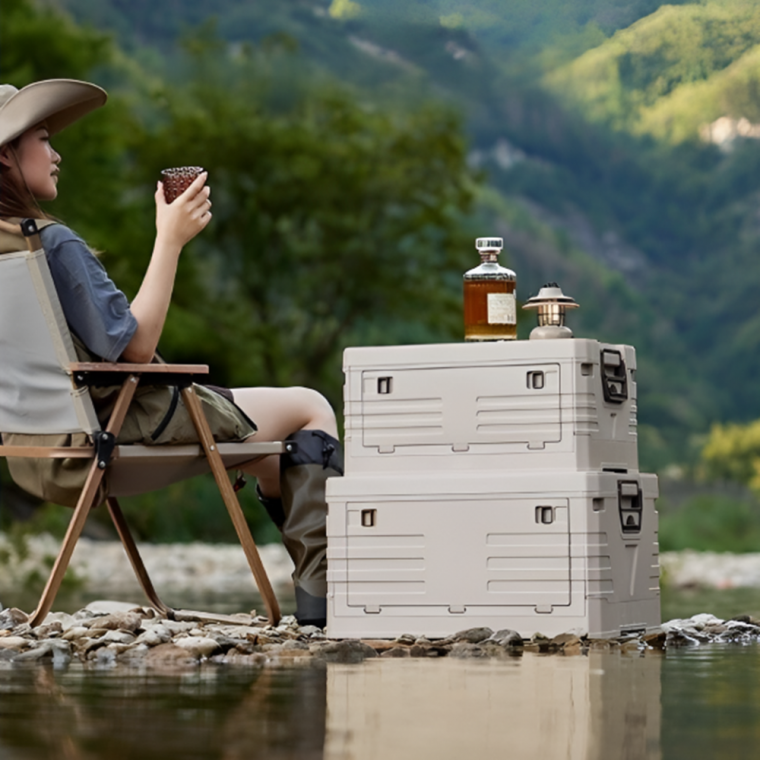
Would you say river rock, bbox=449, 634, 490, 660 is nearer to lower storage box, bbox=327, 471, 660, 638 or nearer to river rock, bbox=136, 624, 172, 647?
lower storage box, bbox=327, 471, 660, 638

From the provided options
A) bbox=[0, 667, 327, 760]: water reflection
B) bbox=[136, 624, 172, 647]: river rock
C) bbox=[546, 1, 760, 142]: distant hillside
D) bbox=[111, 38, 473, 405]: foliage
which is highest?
bbox=[546, 1, 760, 142]: distant hillside

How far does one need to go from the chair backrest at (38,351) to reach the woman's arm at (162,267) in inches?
5.7

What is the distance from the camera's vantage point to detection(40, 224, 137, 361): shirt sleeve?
3.27 metres

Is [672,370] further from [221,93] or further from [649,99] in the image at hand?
[221,93]

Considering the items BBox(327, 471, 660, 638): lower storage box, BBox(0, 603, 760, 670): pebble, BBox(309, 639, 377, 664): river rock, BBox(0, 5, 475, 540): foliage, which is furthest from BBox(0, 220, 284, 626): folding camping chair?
BBox(0, 5, 475, 540): foliage

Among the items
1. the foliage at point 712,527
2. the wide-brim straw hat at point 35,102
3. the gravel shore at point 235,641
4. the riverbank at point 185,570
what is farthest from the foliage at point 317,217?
the wide-brim straw hat at point 35,102

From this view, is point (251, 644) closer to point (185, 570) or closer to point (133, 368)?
point (133, 368)

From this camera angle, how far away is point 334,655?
3072 millimetres

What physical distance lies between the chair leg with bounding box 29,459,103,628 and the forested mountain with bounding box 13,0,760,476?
1293cm

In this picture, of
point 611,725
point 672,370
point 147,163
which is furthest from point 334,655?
point 672,370

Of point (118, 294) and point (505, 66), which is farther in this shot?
point (505, 66)

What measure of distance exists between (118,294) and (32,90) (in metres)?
0.50

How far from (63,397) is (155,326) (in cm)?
25

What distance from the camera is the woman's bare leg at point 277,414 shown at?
363 centimetres
